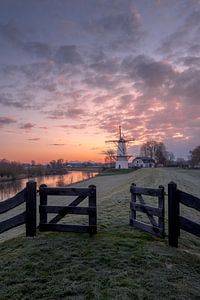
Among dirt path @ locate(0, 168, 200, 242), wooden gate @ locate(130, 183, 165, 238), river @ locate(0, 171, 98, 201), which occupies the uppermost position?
wooden gate @ locate(130, 183, 165, 238)

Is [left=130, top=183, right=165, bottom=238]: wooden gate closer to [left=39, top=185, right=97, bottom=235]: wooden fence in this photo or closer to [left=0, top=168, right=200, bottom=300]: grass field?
[left=0, top=168, right=200, bottom=300]: grass field

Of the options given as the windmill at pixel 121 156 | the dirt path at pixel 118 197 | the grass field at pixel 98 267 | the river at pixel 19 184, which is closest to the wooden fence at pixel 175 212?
the grass field at pixel 98 267

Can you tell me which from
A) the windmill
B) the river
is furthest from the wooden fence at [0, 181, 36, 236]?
the windmill

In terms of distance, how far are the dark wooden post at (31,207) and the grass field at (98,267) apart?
0.80 feet

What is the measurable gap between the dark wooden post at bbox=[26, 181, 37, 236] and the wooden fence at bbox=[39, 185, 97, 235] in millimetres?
263

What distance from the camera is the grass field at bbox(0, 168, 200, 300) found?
475cm

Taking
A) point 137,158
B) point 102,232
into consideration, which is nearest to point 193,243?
point 102,232

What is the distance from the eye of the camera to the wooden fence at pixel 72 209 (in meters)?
7.68

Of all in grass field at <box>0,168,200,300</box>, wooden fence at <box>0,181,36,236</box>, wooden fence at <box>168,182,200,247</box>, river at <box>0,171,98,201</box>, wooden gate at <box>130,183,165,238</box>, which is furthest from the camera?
river at <box>0,171,98,201</box>

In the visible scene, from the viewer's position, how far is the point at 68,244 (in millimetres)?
6871

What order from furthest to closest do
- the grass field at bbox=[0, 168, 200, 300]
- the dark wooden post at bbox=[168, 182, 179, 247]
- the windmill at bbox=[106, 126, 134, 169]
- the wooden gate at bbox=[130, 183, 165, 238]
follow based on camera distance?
the windmill at bbox=[106, 126, 134, 169]
the wooden gate at bbox=[130, 183, 165, 238]
the dark wooden post at bbox=[168, 182, 179, 247]
the grass field at bbox=[0, 168, 200, 300]

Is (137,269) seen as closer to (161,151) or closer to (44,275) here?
(44,275)

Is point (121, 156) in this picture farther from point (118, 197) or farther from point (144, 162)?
point (118, 197)

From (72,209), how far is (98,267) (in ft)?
7.63
